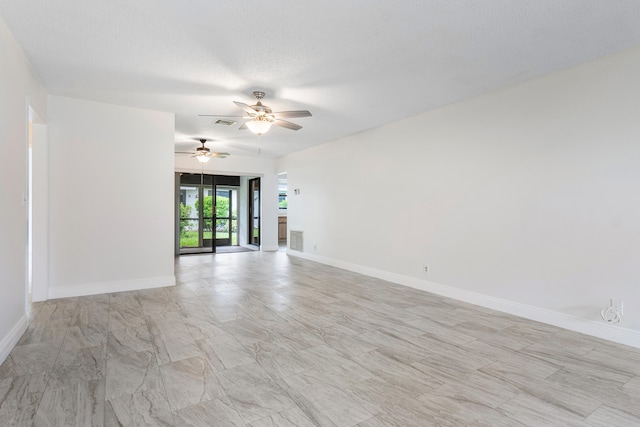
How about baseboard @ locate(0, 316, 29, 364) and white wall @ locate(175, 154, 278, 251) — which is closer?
baseboard @ locate(0, 316, 29, 364)

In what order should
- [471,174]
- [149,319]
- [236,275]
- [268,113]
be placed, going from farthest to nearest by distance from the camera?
[236,275] < [471,174] < [268,113] < [149,319]

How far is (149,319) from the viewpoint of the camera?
3.45 metres

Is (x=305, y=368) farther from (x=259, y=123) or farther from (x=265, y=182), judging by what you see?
(x=265, y=182)

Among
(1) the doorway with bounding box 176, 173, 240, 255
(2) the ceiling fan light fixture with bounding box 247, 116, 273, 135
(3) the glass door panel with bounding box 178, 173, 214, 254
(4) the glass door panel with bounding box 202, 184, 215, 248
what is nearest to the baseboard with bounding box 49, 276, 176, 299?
(2) the ceiling fan light fixture with bounding box 247, 116, 273, 135

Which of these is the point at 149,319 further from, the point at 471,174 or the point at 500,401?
the point at 471,174

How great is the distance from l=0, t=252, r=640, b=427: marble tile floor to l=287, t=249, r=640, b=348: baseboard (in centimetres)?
12

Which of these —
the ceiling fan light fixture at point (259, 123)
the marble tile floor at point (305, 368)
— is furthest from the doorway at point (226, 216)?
the ceiling fan light fixture at point (259, 123)

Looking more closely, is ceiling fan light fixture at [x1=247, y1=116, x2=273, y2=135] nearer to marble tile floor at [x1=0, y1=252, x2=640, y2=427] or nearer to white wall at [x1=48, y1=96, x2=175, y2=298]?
white wall at [x1=48, y1=96, x2=175, y2=298]

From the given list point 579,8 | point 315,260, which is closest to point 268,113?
point 579,8

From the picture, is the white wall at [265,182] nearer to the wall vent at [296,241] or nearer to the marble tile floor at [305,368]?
the wall vent at [296,241]

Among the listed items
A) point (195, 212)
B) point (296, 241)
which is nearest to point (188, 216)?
point (195, 212)

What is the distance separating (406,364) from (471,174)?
2.72 meters

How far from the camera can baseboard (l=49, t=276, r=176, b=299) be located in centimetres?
425

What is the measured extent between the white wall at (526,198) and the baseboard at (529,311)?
0.01 metres
